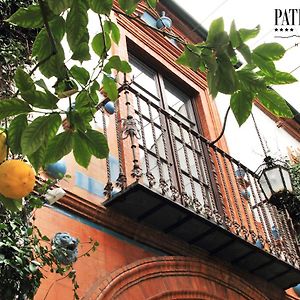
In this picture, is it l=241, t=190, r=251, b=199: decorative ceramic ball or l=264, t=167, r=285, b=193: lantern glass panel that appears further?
l=241, t=190, r=251, b=199: decorative ceramic ball

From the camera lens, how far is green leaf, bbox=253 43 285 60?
1.96 meters

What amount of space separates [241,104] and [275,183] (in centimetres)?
440

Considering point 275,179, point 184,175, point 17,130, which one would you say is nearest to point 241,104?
A: point 17,130

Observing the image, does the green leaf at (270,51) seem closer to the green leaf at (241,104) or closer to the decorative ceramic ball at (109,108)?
the green leaf at (241,104)

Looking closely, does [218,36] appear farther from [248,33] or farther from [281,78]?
[281,78]

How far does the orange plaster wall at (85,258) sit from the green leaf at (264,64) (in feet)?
8.26

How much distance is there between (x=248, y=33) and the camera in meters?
1.95

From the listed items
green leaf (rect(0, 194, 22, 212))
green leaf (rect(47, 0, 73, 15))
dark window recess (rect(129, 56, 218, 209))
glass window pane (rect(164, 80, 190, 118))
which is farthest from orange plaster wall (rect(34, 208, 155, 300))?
glass window pane (rect(164, 80, 190, 118))

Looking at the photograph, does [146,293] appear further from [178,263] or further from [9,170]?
[9,170]

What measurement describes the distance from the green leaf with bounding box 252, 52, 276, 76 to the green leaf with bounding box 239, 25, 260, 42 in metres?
0.07

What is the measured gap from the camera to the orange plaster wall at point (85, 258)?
401 centimetres

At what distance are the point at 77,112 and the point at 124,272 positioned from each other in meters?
2.88

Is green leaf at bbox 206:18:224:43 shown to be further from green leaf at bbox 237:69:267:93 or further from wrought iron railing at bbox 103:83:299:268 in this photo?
wrought iron railing at bbox 103:83:299:268

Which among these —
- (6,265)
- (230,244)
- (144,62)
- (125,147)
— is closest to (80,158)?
(6,265)
